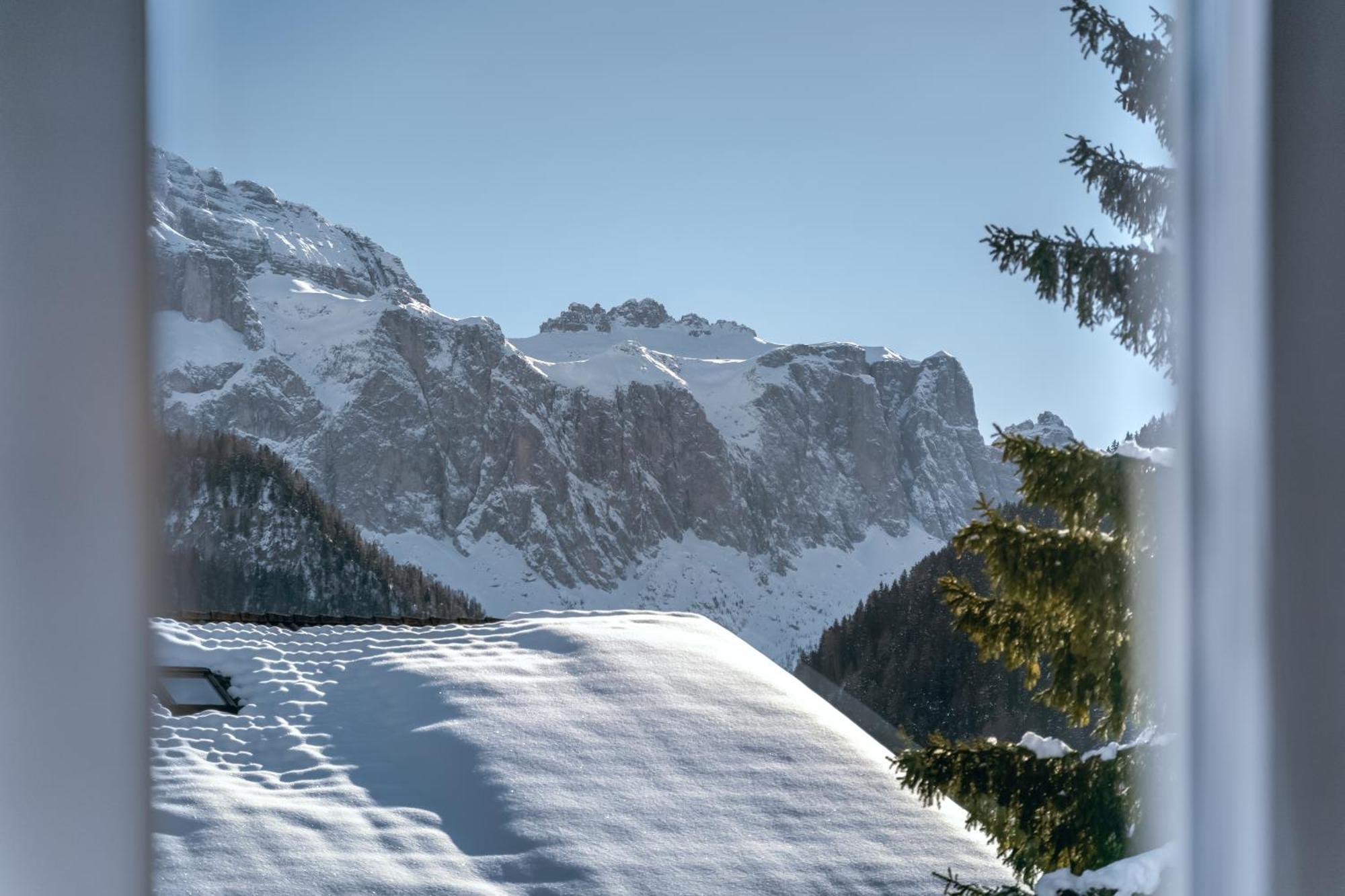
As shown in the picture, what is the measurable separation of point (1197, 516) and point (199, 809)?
1207 mm

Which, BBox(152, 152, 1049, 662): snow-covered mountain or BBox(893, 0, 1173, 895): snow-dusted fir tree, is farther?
BBox(152, 152, 1049, 662): snow-covered mountain

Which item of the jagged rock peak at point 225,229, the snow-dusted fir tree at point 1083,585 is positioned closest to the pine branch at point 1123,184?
the snow-dusted fir tree at point 1083,585

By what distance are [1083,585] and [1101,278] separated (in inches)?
17.4

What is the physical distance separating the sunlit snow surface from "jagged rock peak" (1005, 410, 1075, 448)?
22.6 inches

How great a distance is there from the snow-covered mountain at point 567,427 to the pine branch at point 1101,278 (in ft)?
0.92

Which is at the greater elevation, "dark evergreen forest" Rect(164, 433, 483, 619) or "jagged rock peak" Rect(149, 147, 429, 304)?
"jagged rock peak" Rect(149, 147, 429, 304)

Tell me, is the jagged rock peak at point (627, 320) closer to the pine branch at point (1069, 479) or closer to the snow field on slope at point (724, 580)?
the snow field on slope at point (724, 580)

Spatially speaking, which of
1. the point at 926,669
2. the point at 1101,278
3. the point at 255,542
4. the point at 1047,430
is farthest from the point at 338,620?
the point at 1101,278

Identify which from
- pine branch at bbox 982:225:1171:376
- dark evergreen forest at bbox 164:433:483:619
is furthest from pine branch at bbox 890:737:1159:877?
dark evergreen forest at bbox 164:433:483:619

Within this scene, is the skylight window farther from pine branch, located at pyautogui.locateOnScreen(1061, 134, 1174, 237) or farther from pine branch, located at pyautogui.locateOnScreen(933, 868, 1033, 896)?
pine branch, located at pyautogui.locateOnScreen(1061, 134, 1174, 237)

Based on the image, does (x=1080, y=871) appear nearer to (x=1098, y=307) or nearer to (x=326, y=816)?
(x=1098, y=307)

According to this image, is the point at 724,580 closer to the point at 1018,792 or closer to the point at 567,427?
the point at 567,427

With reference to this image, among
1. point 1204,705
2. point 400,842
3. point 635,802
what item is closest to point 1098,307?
point 1204,705

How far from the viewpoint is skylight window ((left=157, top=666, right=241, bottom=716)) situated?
1.41 metres
